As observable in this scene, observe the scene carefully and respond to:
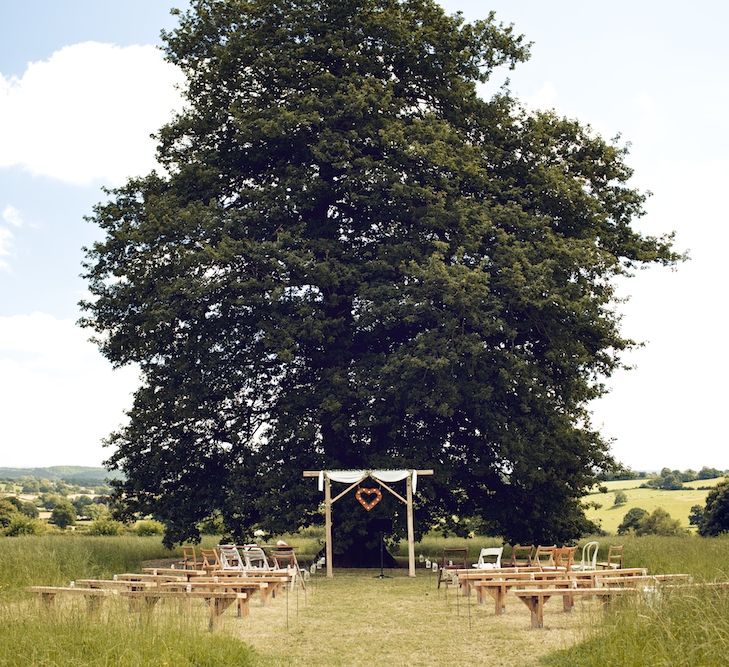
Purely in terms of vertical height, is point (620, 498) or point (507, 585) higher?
point (507, 585)

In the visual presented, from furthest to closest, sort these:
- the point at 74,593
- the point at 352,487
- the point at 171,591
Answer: the point at 352,487, the point at 171,591, the point at 74,593

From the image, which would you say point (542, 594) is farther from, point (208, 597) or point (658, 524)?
point (658, 524)

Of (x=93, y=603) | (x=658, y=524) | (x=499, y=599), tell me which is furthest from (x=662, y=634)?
(x=658, y=524)

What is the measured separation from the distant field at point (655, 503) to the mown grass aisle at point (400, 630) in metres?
36.5

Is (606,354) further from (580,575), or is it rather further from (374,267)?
(580,575)

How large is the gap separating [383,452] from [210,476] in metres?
5.22

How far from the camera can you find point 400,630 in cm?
1400

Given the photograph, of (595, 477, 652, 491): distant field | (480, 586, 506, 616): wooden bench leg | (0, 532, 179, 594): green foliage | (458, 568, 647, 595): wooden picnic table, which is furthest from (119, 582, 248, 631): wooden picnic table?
(595, 477, 652, 491): distant field

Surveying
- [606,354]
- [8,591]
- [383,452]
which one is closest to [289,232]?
[383,452]

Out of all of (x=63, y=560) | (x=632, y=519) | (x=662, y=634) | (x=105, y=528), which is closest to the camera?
(x=662, y=634)

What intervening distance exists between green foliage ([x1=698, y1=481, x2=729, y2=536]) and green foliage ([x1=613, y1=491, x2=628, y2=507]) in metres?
15.2

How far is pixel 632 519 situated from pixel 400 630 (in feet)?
134

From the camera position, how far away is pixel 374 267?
2606cm

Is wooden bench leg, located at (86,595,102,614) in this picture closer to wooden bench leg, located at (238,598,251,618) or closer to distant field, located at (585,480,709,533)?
wooden bench leg, located at (238,598,251,618)
